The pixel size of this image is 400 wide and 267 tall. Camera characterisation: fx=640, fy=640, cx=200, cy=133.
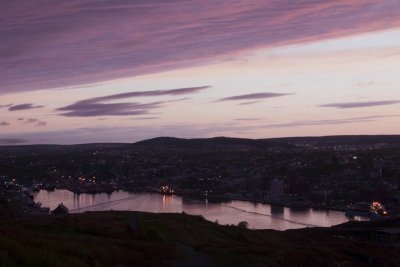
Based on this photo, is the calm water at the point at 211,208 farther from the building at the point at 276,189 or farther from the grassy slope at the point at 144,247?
the grassy slope at the point at 144,247

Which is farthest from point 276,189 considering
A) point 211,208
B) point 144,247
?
point 144,247

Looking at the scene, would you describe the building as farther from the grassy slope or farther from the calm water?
the grassy slope

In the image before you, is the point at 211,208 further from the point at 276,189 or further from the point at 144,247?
the point at 144,247

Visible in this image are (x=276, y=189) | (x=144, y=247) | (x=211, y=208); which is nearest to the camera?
(x=144, y=247)

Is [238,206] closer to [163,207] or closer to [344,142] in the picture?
[163,207]

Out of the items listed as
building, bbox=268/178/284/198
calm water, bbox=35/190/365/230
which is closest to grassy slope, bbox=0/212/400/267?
calm water, bbox=35/190/365/230
